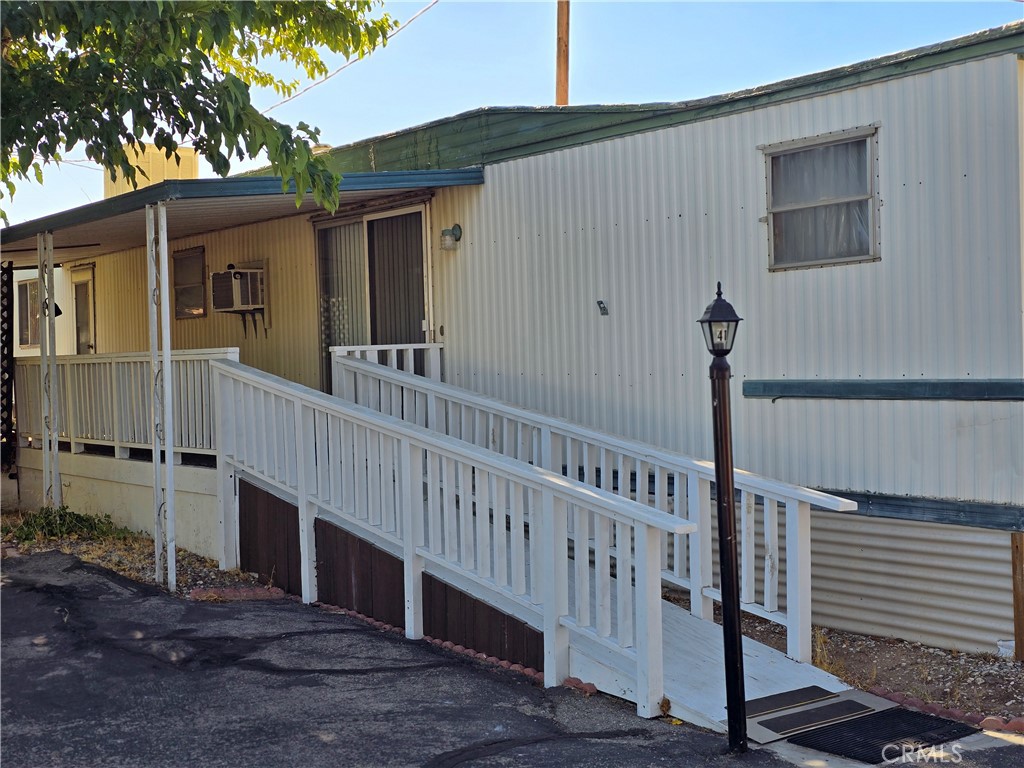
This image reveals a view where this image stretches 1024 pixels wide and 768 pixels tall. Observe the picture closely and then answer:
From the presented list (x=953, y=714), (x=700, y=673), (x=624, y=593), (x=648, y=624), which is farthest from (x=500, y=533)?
(x=953, y=714)

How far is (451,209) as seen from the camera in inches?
343

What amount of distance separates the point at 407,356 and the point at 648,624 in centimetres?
447

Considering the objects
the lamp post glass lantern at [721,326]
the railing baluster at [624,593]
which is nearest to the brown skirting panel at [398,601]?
the railing baluster at [624,593]

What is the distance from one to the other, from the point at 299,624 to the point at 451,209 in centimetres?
381

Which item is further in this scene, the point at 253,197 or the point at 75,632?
the point at 253,197

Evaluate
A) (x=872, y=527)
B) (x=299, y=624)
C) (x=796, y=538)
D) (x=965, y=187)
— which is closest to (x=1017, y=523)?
(x=872, y=527)

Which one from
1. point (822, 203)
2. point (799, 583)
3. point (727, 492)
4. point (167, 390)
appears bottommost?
point (799, 583)

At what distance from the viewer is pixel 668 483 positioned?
290 inches

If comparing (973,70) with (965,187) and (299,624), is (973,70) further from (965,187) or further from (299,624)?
(299,624)

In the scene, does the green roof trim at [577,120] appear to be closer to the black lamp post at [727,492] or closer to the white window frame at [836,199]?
the white window frame at [836,199]

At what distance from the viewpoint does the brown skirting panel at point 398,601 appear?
561cm

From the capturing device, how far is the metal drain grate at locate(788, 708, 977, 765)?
14.4 ft

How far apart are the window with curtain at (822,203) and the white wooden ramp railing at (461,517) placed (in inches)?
77.2

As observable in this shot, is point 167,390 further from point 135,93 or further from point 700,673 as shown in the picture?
point 700,673
